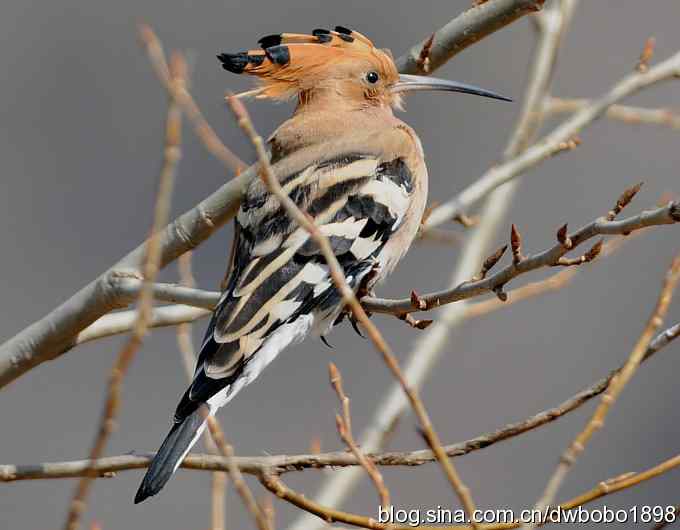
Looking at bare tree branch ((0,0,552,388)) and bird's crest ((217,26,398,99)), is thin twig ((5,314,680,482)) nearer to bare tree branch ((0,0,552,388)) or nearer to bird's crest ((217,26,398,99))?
bare tree branch ((0,0,552,388))

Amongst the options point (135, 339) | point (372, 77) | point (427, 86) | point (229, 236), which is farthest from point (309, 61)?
point (229, 236)

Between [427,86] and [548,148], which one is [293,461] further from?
[427,86]

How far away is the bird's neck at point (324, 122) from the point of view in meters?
3.98

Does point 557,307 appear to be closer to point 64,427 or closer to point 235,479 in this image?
point 64,427

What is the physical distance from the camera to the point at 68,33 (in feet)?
30.1

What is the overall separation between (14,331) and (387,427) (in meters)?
4.49

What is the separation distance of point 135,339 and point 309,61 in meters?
2.22

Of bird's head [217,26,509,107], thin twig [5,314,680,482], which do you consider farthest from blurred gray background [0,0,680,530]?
thin twig [5,314,680,482]

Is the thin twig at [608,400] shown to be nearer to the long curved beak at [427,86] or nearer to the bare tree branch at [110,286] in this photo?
the bare tree branch at [110,286]

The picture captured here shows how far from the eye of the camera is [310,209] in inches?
141

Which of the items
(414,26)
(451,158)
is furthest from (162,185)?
(414,26)

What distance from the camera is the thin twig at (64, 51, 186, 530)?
201 centimetres

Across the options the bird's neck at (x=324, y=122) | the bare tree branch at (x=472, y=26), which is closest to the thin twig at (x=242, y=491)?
the bare tree branch at (x=472, y=26)

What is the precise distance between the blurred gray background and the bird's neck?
2305 mm
